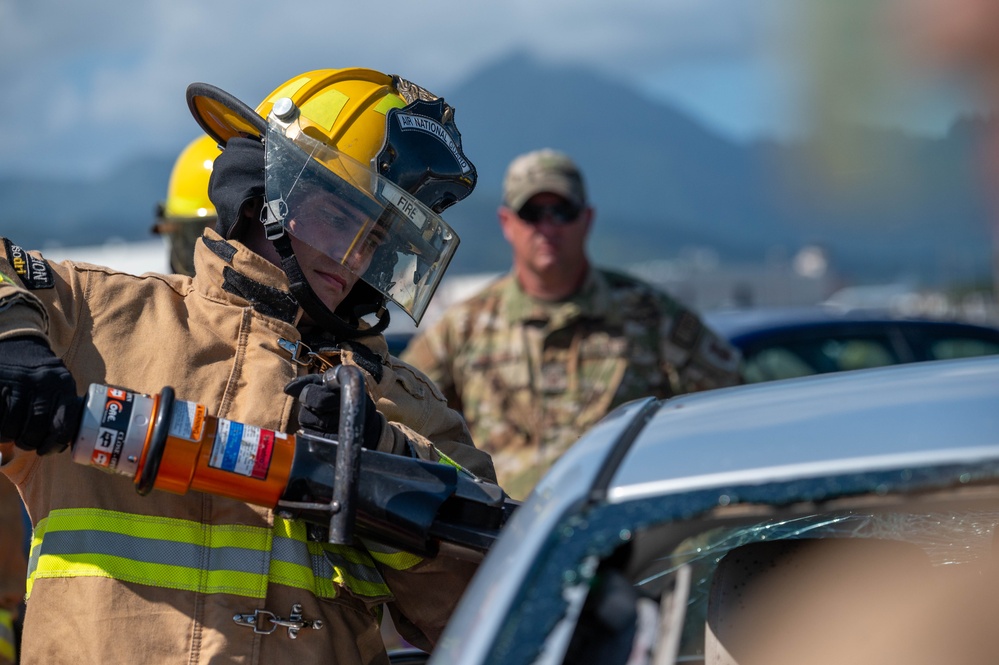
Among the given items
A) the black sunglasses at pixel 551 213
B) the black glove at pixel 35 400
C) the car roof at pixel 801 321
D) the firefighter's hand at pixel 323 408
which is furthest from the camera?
the car roof at pixel 801 321

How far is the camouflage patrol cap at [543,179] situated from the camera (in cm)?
505

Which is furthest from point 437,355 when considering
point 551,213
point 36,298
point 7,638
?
point 36,298

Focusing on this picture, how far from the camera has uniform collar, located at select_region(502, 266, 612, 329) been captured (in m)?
4.87

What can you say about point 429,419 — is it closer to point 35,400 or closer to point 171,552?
point 171,552

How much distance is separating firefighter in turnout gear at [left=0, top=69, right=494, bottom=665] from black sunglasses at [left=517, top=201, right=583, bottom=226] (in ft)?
8.92

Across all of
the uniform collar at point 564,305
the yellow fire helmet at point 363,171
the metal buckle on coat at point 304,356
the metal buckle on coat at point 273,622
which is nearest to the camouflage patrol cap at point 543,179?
the uniform collar at point 564,305

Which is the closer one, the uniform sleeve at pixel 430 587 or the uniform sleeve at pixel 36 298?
the uniform sleeve at pixel 36 298

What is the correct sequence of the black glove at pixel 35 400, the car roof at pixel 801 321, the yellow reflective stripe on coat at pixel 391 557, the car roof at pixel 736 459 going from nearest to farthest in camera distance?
1. the car roof at pixel 736 459
2. the black glove at pixel 35 400
3. the yellow reflective stripe on coat at pixel 391 557
4. the car roof at pixel 801 321

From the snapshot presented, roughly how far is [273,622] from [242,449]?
33 cm

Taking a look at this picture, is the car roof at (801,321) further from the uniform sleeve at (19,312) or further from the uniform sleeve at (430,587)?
the uniform sleeve at (19,312)

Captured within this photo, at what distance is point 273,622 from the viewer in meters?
1.82

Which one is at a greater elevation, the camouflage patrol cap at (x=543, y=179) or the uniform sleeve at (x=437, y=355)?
the camouflage patrol cap at (x=543, y=179)

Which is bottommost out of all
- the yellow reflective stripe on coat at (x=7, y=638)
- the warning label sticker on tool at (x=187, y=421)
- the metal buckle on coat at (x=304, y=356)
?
the yellow reflective stripe on coat at (x=7, y=638)

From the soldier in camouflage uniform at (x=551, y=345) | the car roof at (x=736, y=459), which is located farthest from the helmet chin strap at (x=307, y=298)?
the soldier in camouflage uniform at (x=551, y=345)
